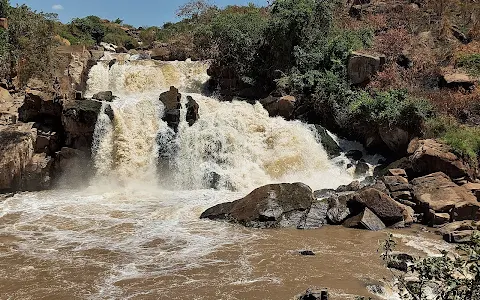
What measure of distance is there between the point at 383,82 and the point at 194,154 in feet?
30.9

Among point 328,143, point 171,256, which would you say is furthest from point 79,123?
point 328,143

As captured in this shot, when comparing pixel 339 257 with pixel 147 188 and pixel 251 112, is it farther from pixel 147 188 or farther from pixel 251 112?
pixel 251 112

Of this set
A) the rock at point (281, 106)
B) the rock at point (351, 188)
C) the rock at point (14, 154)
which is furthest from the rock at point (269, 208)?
the rock at point (14, 154)

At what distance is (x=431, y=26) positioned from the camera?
2509cm

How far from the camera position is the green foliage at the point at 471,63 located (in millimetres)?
19500

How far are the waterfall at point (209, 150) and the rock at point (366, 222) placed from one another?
4752 mm

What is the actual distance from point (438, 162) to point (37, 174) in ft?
51.0

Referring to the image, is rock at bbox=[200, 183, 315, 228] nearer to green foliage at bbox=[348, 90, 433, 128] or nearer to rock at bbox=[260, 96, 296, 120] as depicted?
green foliage at bbox=[348, 90, 433, 128]

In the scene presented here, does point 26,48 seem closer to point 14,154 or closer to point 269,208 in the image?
point 14,154

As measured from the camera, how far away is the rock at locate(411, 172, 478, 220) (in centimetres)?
1301

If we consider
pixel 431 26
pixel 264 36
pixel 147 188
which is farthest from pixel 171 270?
pixel 431 26

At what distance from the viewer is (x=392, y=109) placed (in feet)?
59.7

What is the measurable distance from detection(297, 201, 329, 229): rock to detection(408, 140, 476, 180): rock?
4.08 metres

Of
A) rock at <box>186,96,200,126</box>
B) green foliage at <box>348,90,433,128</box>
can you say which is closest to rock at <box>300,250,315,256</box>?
green foliage at <box>348,90,433,128</box>
